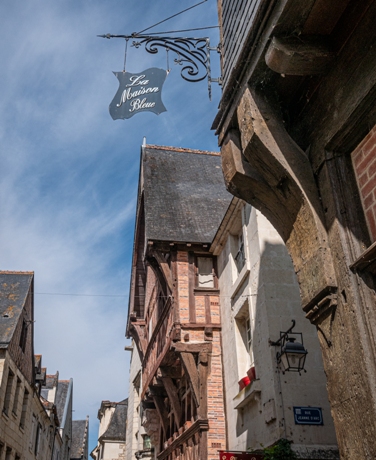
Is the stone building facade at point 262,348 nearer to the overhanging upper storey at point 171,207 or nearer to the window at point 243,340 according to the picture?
the window at point 243,340

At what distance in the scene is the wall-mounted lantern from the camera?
672 centimetres

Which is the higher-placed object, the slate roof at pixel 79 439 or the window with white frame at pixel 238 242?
the slate roof at pixel 79 439

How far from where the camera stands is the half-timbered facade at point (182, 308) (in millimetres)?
9680

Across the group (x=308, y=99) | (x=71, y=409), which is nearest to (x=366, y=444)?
(x=308, y=99)

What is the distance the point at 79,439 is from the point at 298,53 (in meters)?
48.6

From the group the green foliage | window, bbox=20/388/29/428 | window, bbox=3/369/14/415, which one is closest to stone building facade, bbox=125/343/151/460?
window, bbox=20/388/29/428

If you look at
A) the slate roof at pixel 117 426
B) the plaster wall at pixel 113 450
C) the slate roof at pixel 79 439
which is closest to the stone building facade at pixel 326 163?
the plaster wall at pixel 113 450

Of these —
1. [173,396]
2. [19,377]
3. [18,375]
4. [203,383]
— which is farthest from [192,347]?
[19,377]

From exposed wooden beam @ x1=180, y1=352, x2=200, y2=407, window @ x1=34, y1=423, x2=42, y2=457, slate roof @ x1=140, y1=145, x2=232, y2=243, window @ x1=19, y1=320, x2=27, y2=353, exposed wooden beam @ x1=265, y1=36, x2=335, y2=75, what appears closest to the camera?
exposed wooden beam @ x1=265, y1=36, x2=335, y2=75

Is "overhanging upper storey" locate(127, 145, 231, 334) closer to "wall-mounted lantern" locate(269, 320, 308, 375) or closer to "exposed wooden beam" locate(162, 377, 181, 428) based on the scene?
"exposed wooden beam" locate(162, 377, 181, 428)

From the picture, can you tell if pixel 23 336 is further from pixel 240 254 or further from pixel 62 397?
pixel 62 397

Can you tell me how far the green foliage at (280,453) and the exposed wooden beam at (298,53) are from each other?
15.5 feet

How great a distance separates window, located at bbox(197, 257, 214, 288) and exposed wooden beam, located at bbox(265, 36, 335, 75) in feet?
25.1

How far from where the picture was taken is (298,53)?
3.69 metres
